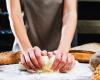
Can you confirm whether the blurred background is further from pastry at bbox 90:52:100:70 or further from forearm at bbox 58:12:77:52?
pastry at bbox 90:52:100:70

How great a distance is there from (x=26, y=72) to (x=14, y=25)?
0.39 meters

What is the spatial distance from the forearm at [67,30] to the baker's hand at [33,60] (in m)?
0.23

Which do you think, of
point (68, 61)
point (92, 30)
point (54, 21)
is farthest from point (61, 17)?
point (92, 30)

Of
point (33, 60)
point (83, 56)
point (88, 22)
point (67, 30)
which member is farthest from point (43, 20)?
point (88, 22)

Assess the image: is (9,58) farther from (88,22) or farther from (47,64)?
(88,22)

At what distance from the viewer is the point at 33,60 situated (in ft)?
3.97

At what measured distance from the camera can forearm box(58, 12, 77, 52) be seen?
1464mm

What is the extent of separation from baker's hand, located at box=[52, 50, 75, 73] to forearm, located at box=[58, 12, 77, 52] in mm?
180

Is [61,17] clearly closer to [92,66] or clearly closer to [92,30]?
[92,66]

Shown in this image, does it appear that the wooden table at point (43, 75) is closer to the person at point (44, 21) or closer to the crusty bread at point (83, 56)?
the crusty bread at point (83, 56)

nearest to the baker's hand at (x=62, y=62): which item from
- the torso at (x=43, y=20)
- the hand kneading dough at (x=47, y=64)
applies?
the hand kneading dough at (x=47, y=64)

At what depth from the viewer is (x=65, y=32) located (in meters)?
1.57

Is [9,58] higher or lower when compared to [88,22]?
higher

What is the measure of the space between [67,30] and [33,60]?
0.42 m
